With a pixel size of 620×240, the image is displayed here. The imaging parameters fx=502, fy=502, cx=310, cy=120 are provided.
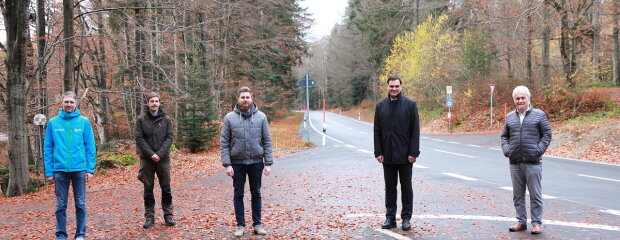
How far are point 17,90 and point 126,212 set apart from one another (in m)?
→ 6.14

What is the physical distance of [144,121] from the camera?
6.97m

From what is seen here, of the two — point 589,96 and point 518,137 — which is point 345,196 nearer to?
point 518,137

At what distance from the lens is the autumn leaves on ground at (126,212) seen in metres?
6.75

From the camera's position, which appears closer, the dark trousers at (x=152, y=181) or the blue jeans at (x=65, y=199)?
the blue jeans at (x=65, y=199)

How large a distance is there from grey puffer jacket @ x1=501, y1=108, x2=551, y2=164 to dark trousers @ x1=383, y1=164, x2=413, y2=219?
4.32ft

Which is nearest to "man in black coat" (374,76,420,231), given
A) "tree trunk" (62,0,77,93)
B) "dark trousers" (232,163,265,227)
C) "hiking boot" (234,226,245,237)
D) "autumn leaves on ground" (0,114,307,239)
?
"dark trousers" (232,163,265,227)

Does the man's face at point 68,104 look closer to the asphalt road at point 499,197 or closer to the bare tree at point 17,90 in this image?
the asphalt road at point 499,197

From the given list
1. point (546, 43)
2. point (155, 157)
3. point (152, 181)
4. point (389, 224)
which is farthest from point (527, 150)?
point (546, 43)

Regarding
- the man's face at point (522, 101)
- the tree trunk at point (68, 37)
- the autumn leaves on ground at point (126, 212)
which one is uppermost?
the tree trunk at point (68, 37)

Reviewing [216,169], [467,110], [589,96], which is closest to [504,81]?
[467,110]

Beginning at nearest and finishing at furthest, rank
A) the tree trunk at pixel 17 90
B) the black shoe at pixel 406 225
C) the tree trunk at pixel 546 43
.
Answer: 1. the black shoe at pixel 406 225
2. the tree trunk at pixel 17 90
3. the tree trunk at pixel 546 43

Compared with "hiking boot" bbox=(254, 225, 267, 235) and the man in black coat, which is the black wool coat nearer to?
the man in black coat

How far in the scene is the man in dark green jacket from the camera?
693cm

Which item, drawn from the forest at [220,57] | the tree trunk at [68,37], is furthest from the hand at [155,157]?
the tree trunk at [68,37]
